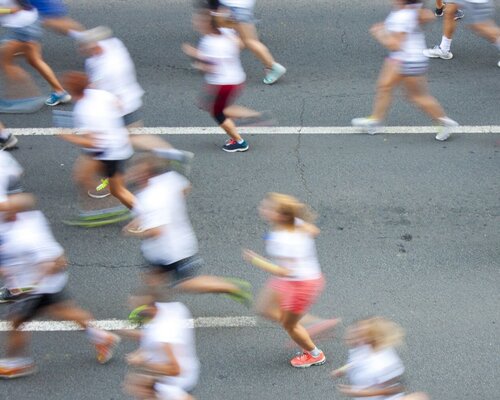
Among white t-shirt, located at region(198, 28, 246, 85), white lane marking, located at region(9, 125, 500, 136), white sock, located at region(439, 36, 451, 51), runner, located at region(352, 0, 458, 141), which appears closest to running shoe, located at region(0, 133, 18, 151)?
white lane marking, located at region(9, 125, 500, 136)

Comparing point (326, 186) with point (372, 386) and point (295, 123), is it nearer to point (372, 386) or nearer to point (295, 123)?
point (295, 123)

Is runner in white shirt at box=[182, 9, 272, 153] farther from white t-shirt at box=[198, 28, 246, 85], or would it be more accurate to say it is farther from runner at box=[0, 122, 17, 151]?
runner at box=[0, 122, 17, 151]

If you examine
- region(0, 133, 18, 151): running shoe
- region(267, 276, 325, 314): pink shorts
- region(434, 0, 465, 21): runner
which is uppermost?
region(434, 0, 465, 21): runner

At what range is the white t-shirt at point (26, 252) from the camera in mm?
5602

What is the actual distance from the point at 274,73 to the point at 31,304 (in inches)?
204

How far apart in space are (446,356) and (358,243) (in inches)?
60.9

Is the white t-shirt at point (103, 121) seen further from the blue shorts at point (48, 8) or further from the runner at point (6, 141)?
the blue shorts at point (48, 8)

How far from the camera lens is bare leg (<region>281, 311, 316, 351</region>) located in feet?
19.3

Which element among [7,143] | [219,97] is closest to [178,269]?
[219,97]

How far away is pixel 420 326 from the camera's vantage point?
6.45m

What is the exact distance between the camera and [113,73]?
25.2ft

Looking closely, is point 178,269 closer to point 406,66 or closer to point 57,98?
point 406,66

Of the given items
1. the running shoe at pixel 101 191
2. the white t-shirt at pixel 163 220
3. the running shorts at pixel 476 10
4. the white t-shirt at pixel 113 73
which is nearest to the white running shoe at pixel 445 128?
the running shorts at pixel 476 10

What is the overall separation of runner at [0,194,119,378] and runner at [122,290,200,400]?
1.01 meters
